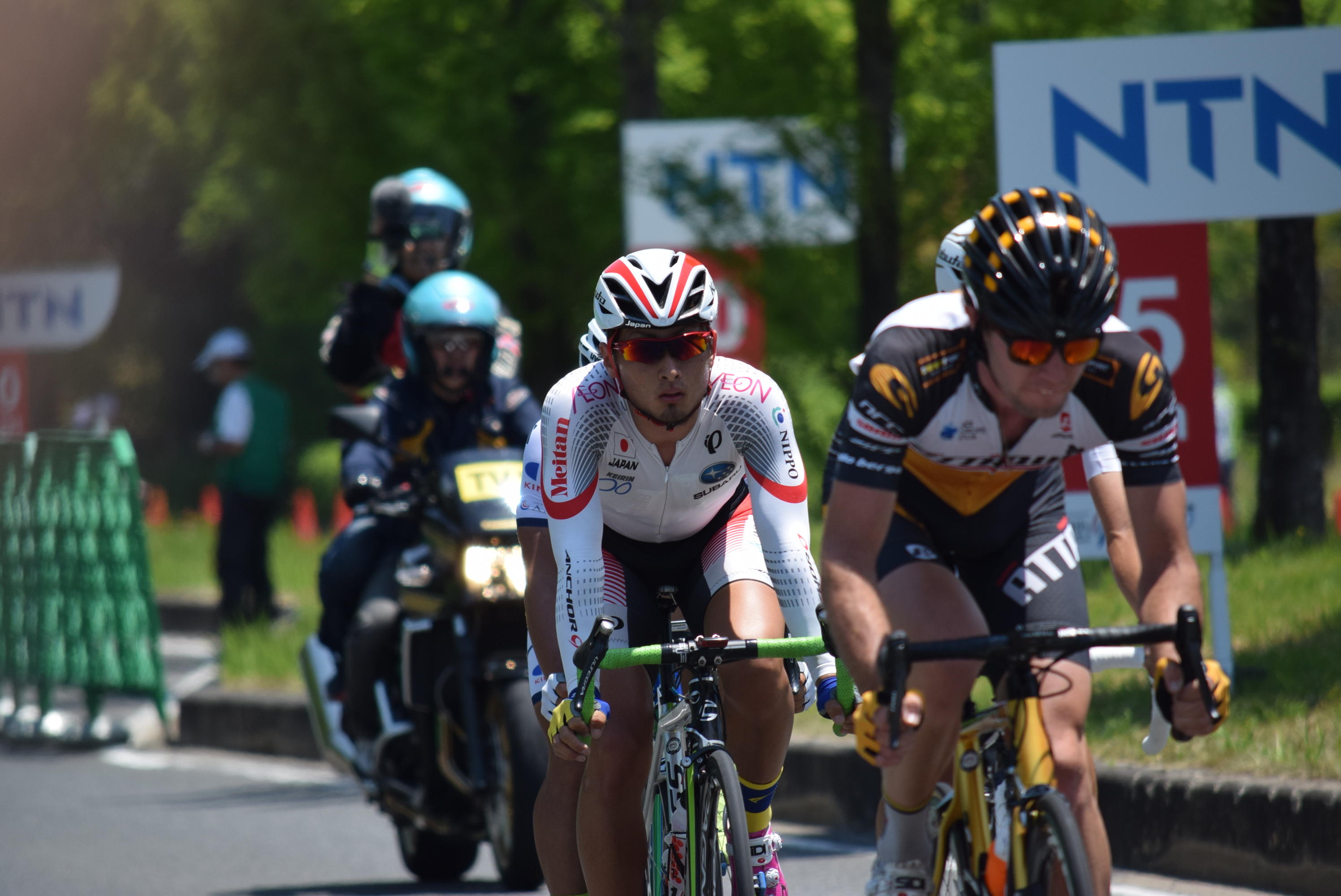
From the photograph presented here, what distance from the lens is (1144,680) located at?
8.41 meters

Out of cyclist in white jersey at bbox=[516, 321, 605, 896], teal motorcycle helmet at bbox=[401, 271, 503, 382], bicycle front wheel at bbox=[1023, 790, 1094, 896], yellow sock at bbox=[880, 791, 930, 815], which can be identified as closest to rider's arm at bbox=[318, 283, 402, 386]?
teal motorcycle helmet at bbox=[401, 271, 503, 382]

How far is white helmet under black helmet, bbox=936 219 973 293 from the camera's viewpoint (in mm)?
5414

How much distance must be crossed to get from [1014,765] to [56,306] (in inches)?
412

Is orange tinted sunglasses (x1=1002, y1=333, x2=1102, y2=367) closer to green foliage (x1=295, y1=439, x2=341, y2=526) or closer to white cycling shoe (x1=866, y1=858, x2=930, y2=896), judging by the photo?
white cycling shoe (x1=866, y1=858, x2=930, y2=896)

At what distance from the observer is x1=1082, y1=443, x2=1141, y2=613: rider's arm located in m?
4.69

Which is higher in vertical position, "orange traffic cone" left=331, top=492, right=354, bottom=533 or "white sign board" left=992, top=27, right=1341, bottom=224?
"white sign board" left=992, top=27, right=1341, bottom=224

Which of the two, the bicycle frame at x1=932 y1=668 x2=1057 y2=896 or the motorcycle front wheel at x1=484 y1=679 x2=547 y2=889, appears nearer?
the bicycle frame at x1=932 y1=668 x2=1057 y2=896

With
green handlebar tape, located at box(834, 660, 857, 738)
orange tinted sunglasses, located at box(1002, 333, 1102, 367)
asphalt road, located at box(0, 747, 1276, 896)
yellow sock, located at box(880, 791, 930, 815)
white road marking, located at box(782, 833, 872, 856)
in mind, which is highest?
orange tinted sunglasses, located at box(1002, 333, 1102, 367)

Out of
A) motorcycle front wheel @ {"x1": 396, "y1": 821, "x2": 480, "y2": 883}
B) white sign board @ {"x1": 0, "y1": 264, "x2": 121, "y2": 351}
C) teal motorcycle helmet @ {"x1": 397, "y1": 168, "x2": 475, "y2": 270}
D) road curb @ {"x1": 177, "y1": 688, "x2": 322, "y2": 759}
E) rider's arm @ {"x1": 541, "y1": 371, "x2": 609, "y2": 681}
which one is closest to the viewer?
rider's arm @ {"x1": 541, "y1": 371, "x2": 609, "y2": 681}

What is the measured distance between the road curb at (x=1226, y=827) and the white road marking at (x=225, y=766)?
472cm

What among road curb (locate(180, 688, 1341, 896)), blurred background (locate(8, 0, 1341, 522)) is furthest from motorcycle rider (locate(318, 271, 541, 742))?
blurred background (locate(8, 0, 1341, 522))

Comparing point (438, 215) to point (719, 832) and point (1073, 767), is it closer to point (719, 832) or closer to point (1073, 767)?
point (719, 832)

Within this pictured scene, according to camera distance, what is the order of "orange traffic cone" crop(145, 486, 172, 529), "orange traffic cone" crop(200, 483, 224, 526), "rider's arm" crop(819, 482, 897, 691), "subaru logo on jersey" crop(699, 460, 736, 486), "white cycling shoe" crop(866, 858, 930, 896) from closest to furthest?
"rider's arm" crop(819, 482, 897, 691), "white cycling shoe" crop(866, 858, 930, 896), "subaru logo on jersey" crop(699, 460, 736, 486), "orange traffic cone" crop(200, 483, 224, 526), "orange traffic cone" crop(145, 486, 172, 529)

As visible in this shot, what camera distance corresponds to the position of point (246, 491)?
14438 mm
